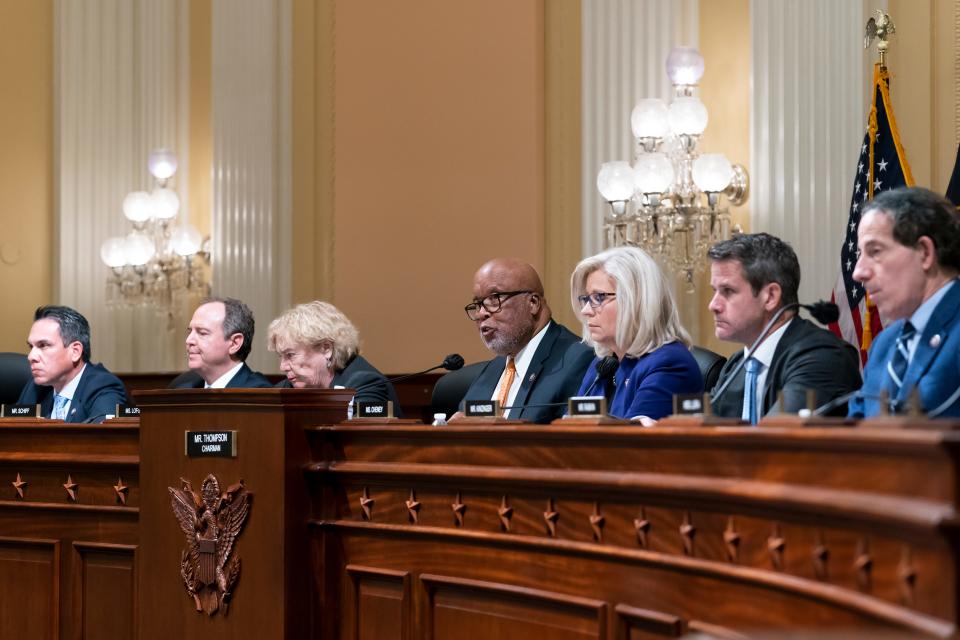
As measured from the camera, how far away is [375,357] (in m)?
7.65

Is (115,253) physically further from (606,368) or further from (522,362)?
(606,368)

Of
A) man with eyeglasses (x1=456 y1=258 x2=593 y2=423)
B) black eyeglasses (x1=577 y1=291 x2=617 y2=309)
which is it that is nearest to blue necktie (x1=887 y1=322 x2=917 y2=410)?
black eyeglasses (x1=577 y1=291 x2=617 y2=309)

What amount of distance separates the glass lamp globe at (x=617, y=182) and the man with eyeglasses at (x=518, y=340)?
1670 mm

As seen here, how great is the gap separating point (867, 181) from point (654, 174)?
2.97 ft

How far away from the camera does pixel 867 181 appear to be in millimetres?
5551

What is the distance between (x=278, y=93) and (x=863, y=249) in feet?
18.3

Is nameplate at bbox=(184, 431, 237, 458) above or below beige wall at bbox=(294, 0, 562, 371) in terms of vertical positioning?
below

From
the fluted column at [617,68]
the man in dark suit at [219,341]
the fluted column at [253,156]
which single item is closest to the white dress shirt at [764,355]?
the man in dark suit at [219,341]

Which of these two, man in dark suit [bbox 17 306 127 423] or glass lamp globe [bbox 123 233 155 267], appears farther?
glass lamp globe [bbox 123 233 155 267]

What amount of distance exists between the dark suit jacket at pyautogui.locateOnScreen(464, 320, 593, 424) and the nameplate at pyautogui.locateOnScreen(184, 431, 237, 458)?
0.91m

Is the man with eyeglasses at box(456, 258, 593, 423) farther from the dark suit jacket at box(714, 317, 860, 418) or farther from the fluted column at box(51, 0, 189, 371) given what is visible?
the fluted column at box(51, 0, 189, 371)

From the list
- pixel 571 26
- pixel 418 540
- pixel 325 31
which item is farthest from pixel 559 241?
pixel 418 540

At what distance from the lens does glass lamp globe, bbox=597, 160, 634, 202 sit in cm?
617

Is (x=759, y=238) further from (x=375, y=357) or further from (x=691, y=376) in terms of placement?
(x=375, y=357)
